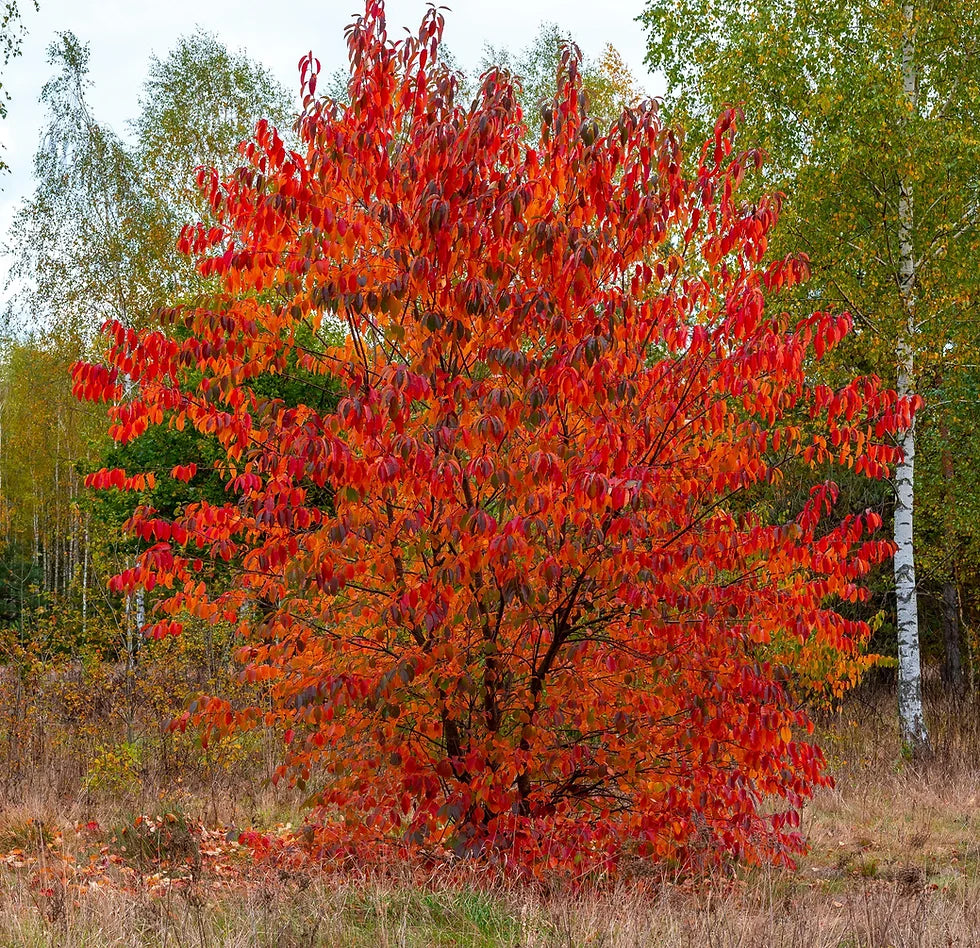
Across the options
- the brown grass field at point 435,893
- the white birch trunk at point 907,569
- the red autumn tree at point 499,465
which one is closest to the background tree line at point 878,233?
the white birch trunk at point 907,569

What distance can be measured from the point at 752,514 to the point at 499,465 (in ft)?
5.00

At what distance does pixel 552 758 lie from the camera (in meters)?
5.00

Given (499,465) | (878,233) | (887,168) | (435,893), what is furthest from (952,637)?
(499,465)

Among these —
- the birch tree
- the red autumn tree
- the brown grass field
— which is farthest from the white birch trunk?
the red autumn tree

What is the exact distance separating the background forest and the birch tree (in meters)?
0.03

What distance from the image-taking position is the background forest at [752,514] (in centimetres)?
442

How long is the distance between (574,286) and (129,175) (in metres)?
16.9

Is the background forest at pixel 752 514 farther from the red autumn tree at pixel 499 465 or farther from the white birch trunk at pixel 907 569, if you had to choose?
the red autumn tree at pixel 499 465

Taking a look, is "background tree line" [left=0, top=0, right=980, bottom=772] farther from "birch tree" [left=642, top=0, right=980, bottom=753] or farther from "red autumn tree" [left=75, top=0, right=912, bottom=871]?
"red autumn tree" [left=75, top=0, right=912, bottom=871]

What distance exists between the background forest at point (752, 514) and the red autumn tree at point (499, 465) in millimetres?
329

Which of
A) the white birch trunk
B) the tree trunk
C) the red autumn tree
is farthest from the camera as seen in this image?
the tree trunk

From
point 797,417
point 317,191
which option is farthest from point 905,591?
point 317,191

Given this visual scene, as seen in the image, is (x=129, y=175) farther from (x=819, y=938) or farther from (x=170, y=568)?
(x=819, y=938)

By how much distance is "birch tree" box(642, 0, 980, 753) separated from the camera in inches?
408
